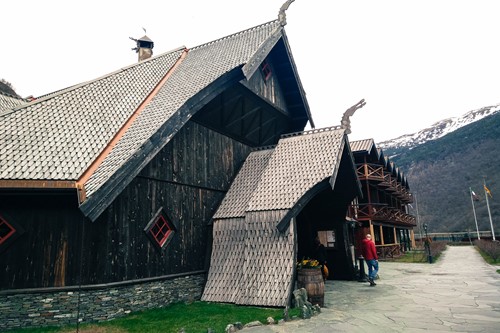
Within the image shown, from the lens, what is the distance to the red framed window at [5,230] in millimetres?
7500

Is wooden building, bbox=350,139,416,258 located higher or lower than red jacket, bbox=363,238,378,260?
higher

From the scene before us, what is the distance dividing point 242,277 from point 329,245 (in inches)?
214

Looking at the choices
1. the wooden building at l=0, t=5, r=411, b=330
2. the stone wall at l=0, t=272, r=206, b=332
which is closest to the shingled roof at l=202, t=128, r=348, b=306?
the wooden building at l=0, t=5, r=411, b=330

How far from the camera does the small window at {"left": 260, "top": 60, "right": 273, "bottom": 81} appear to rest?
14605 mm

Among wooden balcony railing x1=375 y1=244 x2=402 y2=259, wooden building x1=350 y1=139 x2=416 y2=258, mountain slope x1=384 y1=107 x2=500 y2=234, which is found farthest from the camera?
mountain slope x1=384 y1=107 x2=500 y2=234

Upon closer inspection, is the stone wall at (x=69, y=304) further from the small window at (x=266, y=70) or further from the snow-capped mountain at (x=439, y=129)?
the snow-capped mountain at (x=439, y=129)

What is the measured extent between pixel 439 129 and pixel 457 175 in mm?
69559

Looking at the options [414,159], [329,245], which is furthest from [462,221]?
[329,245]

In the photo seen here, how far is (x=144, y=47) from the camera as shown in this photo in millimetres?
22438

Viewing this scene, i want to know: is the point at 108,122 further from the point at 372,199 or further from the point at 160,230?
the point at 372,199

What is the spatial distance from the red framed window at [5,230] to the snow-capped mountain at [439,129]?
140m

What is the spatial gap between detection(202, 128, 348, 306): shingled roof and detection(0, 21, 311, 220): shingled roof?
10.8ft

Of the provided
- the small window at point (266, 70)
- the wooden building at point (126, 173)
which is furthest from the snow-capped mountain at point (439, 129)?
the wooden building at point (126, 173)

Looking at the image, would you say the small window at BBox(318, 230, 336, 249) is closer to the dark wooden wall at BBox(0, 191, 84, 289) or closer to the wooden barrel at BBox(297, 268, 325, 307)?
the wooden barrel at BBox(297, 268, 325, 307)
